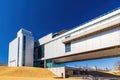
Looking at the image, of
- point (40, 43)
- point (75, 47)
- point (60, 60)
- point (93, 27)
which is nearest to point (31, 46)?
point (40, 43)

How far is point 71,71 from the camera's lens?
47.2m

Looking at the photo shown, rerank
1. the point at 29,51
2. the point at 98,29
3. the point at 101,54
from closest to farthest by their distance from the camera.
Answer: the point at 98,29 → the point at 101,54 → the point at 29,51

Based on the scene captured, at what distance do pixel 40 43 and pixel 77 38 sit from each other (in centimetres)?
2595

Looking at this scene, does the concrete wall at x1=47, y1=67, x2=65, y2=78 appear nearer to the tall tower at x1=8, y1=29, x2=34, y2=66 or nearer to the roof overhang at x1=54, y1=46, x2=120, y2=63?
the roof overhang at x1=54, y1=46, x2=120, y2=63

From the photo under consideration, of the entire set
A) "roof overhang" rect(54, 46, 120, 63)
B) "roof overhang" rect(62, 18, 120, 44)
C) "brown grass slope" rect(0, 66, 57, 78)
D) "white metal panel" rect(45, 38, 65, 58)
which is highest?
"roof overhang" rect(62, 18, 120, 44)

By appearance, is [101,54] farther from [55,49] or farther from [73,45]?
[55,49]

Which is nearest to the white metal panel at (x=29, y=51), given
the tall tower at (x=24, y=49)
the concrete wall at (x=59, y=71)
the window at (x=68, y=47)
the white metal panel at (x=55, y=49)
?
the tall tower at (x=24, y=49)

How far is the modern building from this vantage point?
3945 cm

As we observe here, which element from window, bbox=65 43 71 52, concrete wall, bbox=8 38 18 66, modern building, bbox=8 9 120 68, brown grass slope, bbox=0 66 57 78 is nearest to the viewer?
modern building, bbox=8 9 120 68

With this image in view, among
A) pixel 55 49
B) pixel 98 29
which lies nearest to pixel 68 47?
pixel 55 49

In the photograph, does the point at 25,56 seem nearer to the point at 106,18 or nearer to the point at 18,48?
the point at 18,48

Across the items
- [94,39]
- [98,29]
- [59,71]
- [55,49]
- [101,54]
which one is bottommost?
[59,71]

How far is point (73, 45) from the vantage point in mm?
50281

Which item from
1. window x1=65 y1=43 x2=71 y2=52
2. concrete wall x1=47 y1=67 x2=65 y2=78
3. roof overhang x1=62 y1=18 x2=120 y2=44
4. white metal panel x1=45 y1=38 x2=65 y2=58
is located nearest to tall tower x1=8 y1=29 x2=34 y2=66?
white metal panel x1=45 y1=38 x2=65 y2=58
